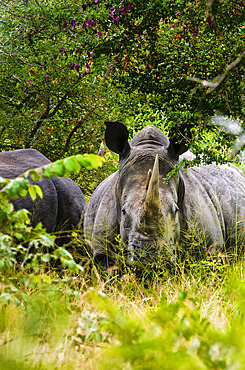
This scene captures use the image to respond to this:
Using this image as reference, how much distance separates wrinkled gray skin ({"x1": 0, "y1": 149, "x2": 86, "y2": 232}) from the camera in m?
5.21

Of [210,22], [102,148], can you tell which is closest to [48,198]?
[210,22]

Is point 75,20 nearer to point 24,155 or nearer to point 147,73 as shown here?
point 147,73

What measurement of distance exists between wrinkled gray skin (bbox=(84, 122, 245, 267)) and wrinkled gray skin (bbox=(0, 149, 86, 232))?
280 millimetres

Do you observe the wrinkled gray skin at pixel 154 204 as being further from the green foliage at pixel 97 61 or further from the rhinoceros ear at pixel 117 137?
the green foliage at pixel 97 61

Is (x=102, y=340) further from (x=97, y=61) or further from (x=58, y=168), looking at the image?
(x=97, y=61)

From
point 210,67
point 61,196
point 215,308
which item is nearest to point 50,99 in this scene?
point 61,196

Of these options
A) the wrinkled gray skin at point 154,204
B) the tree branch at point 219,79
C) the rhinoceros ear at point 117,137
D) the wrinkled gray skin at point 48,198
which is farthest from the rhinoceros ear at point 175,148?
the wrinkled gray skin at point 48,198

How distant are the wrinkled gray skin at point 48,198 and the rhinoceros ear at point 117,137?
2.62 feet

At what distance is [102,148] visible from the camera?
416 inches

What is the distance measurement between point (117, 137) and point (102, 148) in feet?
18.8

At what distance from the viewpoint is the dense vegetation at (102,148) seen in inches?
83.4

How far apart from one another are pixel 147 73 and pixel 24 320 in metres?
4.60

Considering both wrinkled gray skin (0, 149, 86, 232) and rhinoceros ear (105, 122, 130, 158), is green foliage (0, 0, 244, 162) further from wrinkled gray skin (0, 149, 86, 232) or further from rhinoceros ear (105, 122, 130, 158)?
wrinkled gray skin (0, 149, 86, 232)

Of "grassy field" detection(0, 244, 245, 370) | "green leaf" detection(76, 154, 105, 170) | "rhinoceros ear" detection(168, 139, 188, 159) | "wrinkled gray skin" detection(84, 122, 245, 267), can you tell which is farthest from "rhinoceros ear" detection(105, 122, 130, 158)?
"green leaf" detection(76, 154, 105, 170)
